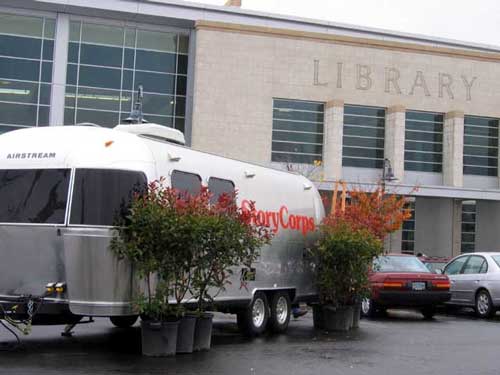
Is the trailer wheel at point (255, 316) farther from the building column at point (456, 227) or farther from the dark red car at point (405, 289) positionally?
the building column at point (456, 227)

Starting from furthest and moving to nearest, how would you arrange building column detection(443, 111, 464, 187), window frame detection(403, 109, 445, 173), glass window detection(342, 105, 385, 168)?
window frame detection(403, 109, 445, 173) < building column detection(443, 111, 464, 187) < glass window detection(342, 105, 385, 168)

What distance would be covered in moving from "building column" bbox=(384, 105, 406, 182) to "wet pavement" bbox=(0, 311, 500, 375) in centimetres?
2708

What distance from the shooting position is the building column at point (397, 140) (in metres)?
41.4

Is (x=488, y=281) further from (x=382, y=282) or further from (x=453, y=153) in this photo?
(x=453, y=153)

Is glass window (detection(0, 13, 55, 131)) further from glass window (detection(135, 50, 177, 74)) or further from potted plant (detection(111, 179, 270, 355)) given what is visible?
potted plant (detection(111, 179, 270, 355))

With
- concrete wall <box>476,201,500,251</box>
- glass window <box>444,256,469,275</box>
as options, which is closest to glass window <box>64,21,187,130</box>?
concrete wall <box>476,201,500,251</box>

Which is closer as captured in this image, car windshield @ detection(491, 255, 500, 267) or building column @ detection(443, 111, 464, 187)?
car windshield @ detection(491, 255, 500, 267)

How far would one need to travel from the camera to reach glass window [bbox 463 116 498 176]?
4378 cm

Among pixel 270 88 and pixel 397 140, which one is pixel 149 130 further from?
pixel 397 140

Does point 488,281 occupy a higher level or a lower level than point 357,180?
lower

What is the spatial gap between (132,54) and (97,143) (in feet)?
103

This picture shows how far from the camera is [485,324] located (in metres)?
16.3

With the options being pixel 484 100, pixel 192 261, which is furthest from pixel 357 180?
pixel 192 261

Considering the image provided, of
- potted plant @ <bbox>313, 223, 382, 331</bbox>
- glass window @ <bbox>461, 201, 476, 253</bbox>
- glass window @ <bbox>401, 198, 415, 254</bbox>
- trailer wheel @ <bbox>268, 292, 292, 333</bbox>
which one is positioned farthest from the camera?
glass window @ <bbox>461, 201, 476, 253</bbox>
